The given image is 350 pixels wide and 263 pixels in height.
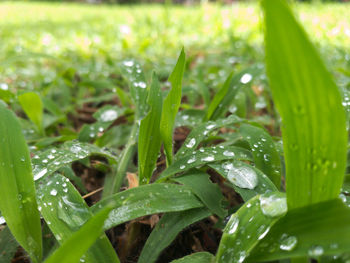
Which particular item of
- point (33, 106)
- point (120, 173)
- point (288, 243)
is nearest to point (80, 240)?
point (288, 243)

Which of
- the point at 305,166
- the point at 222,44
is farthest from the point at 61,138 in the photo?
the point at 222,44

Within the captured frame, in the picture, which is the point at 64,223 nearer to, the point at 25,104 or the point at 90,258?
the point at 90,258

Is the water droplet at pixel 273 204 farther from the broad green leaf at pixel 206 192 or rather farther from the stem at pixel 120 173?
the stem at pixel 120 173

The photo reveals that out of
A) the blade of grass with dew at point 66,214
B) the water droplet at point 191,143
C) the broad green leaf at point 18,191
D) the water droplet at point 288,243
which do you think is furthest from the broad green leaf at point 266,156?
the broad green leaf at point 18,191

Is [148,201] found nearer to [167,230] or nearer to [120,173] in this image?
[167,230]

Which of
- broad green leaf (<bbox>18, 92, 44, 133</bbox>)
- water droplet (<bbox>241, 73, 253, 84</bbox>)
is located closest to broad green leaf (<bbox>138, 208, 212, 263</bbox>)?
water droplet (<bbox>241, 73, 253, 84</bbox>)

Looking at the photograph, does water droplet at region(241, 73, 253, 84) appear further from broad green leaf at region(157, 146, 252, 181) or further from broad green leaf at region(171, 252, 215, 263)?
broad green leaf at region(171, 252, 215, 263)
